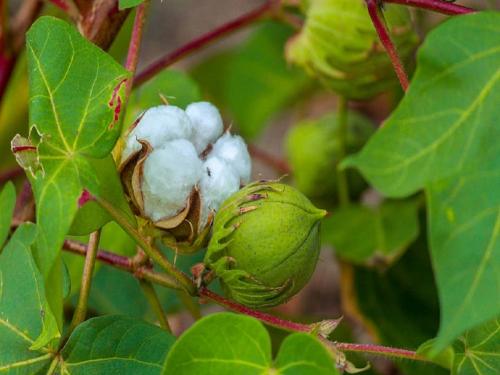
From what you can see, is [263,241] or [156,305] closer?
[263,241]

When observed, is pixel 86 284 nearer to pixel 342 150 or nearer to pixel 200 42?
pixel 200 42

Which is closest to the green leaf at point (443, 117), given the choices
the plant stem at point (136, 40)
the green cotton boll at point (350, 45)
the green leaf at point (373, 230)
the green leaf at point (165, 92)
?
the plant stem at point (136, 40)

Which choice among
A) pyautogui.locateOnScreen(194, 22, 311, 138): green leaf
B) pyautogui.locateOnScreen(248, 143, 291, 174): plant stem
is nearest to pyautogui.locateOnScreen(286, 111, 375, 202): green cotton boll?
pyautogui.locateOnScreen(248, 143, 291, 174): plant stem

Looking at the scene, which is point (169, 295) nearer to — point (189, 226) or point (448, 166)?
point (189, 226)

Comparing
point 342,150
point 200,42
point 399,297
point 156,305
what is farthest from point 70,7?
point 399,297

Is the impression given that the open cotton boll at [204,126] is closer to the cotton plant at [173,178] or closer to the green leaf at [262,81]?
the cotton plant at [173,178]

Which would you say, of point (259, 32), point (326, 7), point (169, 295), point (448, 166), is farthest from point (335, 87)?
point (259, 32)

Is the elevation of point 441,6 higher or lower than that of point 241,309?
higher

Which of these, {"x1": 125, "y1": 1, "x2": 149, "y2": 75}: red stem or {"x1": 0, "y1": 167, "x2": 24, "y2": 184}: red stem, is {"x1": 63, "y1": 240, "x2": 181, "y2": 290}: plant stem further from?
{"x1": 0, "y1": 167, "x2": 24, "y2": 184}: red stem
